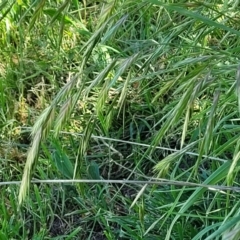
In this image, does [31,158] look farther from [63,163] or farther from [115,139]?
[63,163]

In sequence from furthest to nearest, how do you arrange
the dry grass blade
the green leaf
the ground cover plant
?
the green leaf, the ground cover plant, the dry grass blade

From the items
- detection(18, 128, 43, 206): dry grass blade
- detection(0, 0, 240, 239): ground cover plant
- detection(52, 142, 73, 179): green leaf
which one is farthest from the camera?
detection(52, 142, 73, 179): green leaf

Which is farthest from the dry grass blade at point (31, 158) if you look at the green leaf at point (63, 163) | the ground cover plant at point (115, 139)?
the green leaf at point (63, 163)

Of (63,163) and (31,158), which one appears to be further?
(63,163)

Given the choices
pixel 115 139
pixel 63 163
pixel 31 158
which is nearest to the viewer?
pixel 31 158

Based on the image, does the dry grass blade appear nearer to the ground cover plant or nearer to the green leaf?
the ground cover plant

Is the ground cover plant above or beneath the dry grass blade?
beneath

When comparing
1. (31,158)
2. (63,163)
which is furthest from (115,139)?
(31,158)

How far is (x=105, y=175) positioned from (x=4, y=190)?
0.28 m

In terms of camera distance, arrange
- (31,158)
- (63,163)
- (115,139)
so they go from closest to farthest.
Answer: (31,158) < (115,139) < (63,163)

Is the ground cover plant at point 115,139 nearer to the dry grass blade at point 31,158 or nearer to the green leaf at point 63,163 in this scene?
the green leaf at point 63,163

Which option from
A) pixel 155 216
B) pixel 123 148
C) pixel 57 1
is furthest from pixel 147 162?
pixel 57 1

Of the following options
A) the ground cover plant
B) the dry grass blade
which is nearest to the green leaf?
the ground cover plant

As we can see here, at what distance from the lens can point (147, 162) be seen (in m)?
1.69
